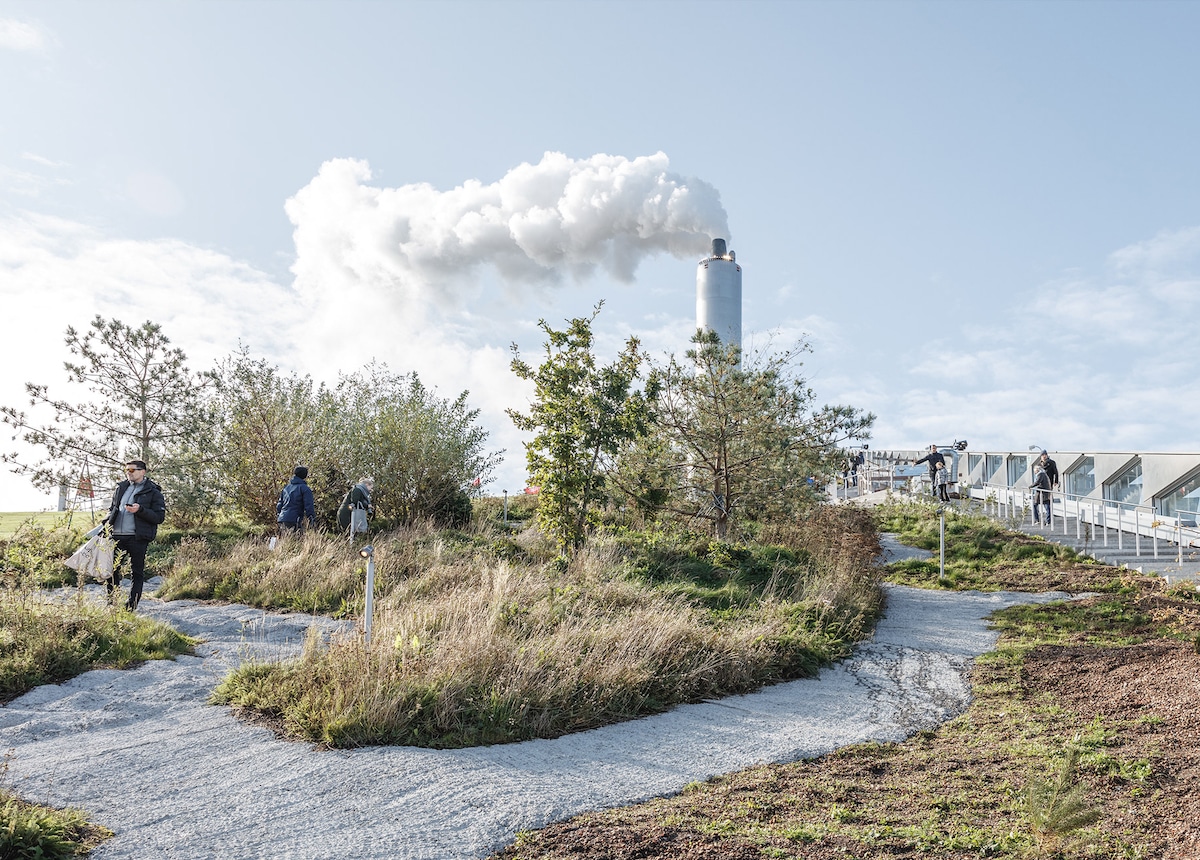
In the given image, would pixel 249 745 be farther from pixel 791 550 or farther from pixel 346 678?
pixel 791 550

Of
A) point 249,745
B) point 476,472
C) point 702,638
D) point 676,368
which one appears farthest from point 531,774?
point 476,472

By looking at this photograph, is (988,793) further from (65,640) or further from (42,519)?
(42,519)

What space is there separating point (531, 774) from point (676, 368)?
1130 cm

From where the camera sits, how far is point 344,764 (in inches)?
205

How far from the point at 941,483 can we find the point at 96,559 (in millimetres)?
21863

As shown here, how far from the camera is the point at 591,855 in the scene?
4047 millimetres

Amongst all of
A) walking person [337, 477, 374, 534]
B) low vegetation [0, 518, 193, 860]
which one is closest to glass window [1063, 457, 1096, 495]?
walking person [337, 477, 374, 534]

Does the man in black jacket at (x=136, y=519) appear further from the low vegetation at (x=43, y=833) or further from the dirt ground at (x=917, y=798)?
the dirt ground at (x=917, y=798)

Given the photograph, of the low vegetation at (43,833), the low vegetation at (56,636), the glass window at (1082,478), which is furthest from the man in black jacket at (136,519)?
the glass window at (1082,478)

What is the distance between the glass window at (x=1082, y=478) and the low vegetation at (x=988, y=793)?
1619 centimetres

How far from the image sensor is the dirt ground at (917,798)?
4.09 metres

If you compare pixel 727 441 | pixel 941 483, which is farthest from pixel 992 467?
pixel 727 441

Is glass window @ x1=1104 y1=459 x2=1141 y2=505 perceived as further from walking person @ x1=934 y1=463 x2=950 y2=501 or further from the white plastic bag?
the white plastic bag

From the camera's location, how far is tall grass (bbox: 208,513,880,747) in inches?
236
